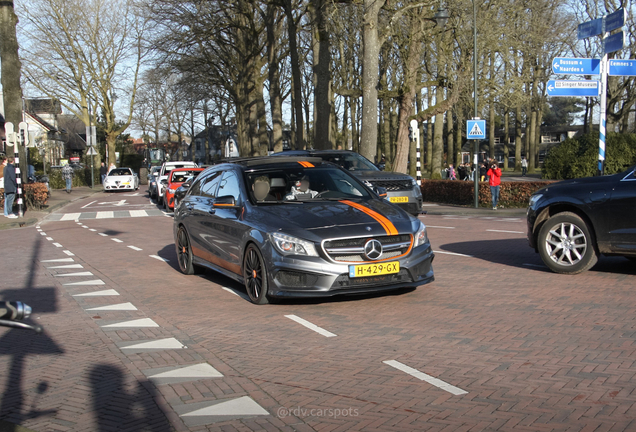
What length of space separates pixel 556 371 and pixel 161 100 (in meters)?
72.2

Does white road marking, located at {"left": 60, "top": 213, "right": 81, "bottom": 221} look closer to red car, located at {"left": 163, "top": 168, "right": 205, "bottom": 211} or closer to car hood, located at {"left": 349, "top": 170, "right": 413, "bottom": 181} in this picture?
red car, located at {"left": 163, "top": 168, "right": 205, "bottom": 211}

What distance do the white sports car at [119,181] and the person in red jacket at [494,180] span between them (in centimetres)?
2769

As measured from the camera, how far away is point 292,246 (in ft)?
Result: 23.0

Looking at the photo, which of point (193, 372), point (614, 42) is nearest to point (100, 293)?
point (193, 372)

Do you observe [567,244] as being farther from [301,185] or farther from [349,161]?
[349,161]

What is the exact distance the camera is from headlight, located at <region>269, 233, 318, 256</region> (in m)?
6.93

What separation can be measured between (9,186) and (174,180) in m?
5.78

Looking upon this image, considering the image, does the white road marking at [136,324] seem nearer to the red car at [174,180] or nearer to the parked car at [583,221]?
the parked car at [583,221]

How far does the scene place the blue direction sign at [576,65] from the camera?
52.3 feet

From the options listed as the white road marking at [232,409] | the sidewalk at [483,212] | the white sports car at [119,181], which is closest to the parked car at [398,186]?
the sidewalk at [483,212]

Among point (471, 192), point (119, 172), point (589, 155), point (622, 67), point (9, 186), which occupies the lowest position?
point (471, 192)

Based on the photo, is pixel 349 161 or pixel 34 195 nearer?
pixel 349 161

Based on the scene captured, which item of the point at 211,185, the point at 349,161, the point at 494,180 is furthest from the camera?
the point at 494,180

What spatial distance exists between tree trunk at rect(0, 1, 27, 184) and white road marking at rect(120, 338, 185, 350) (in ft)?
66.4
